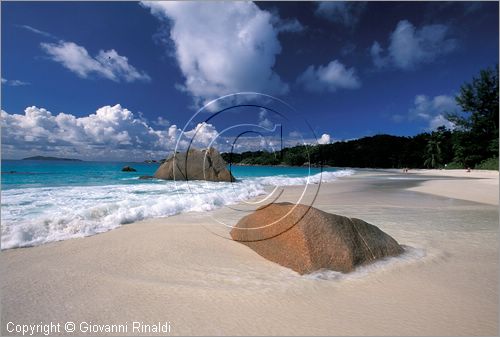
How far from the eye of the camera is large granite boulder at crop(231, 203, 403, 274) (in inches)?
151

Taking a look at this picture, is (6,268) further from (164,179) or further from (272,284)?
(164,179)

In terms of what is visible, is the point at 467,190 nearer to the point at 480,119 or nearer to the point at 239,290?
the point at 239,290

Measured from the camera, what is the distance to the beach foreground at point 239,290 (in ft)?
8.66

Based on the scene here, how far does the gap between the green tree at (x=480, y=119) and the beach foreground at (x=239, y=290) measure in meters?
57.3

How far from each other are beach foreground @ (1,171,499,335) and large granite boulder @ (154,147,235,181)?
17113mm

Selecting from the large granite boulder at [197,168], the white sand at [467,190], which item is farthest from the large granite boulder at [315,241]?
the large granite boulder at [197,168]

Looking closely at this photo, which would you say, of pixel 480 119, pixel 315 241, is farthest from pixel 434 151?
pixel 315 241

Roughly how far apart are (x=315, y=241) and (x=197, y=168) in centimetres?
2030

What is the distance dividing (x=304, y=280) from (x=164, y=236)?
11.4 ft

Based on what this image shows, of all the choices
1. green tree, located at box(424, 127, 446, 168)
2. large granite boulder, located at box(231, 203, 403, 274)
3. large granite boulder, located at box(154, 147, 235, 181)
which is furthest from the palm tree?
large granite boulder, located at box(231, 203, 403, 274)

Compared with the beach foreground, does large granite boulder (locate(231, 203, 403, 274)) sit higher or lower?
higher

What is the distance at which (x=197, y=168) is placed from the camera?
2341cm

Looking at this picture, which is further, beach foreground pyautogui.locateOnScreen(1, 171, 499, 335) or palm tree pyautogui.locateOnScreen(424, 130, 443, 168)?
palm tree pyautogui.locateOnScreen(424, 130, 443, 168)

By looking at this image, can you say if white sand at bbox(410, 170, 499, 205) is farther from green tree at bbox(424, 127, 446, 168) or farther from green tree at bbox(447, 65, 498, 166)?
green tree at bbox(424, 127, 446, 168)
